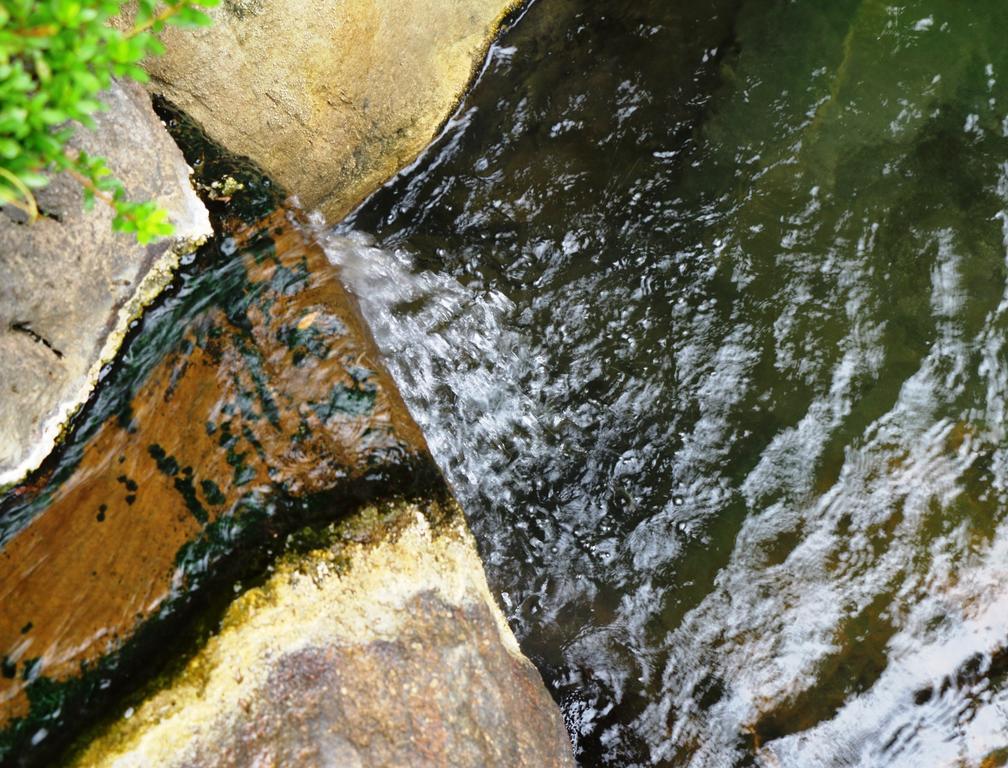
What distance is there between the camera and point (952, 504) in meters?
3.41

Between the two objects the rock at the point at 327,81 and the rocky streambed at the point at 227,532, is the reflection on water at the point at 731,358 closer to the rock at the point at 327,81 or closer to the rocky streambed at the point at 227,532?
the rock at the point at 327,81

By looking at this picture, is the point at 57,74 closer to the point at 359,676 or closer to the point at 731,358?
the point at 359,676

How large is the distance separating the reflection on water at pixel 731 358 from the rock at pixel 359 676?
855 mm

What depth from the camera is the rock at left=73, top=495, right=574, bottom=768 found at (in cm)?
216

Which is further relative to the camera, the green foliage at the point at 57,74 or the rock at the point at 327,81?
the rock at the point at 327,81

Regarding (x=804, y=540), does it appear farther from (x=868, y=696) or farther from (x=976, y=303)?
(x=976, y=303)

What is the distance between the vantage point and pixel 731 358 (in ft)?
12.3

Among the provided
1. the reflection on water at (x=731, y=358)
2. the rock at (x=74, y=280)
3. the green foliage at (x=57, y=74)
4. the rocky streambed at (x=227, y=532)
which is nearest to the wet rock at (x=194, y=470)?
the rocky streambed at (x=227, y=532)

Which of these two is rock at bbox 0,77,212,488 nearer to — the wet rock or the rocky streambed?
the rocky streambed

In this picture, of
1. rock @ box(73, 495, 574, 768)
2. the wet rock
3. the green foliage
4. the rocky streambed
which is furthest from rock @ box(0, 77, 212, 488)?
rock @ box(73, 495, 574, 768)

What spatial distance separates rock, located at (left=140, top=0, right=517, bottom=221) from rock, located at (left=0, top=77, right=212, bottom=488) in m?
0.68

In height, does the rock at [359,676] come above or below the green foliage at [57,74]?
below

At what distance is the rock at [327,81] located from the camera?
3602 mm

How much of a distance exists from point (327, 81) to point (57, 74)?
217cm
